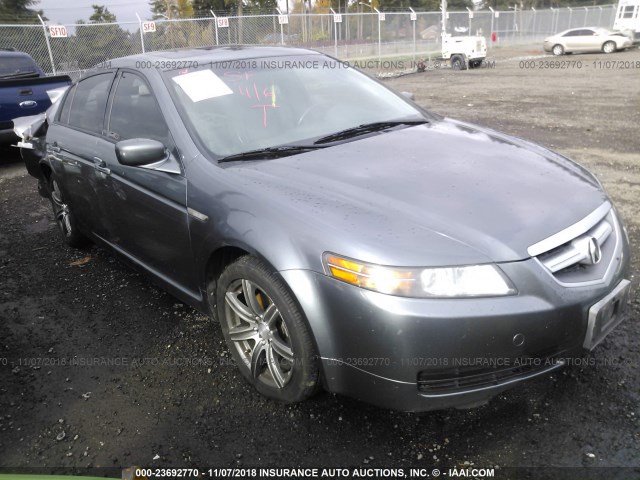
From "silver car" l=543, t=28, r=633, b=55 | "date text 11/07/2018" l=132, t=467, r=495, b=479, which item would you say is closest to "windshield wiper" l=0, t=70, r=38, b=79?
"date text 11/07/2018" l=132, t=467, r=495, b=479

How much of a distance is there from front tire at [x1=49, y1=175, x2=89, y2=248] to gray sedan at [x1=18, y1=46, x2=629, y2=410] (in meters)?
0.95

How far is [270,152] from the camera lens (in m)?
2.90

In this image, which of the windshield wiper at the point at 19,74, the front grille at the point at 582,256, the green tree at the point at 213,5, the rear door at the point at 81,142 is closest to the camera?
the front grille at the point at 582,256

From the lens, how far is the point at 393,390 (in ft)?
7.00

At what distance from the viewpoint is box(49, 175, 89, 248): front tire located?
4540 millimetres

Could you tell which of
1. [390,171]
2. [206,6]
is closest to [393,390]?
[390,171]

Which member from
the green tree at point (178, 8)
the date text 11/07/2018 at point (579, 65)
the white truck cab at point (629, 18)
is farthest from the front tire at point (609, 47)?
the green tree at point (178, 8)

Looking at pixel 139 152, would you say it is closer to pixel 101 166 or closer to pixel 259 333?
pixel 101 166

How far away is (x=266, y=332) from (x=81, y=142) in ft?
7.46

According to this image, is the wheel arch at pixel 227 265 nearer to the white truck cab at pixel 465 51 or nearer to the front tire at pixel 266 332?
the front tire at pixel 266 332

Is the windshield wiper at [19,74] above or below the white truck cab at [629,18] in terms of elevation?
below

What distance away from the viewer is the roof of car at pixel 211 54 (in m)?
3.47

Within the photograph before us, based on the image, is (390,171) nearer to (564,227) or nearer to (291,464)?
(564,227)

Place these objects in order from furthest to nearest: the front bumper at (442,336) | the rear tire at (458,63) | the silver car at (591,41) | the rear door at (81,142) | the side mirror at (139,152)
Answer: the silver car at (591,41) < the rear tire at (458,63) < the rear door at (81,142) < the side mirror at (139,152) < the front bumper at (442,336)
